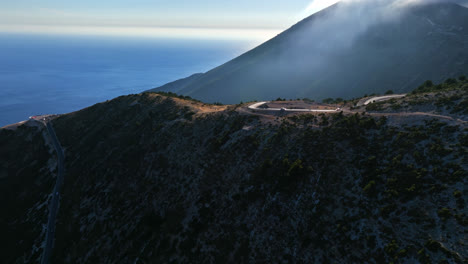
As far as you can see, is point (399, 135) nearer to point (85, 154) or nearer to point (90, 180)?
Answer: point (90, 180)

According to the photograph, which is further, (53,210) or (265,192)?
(53,210)

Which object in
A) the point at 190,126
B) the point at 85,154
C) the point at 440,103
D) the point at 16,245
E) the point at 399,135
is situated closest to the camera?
the point at 399,135

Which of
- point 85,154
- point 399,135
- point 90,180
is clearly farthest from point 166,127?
point 399,135

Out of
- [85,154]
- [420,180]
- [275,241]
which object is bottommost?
[275,241]

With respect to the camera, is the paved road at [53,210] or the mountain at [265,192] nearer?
the mountain at [265,192]

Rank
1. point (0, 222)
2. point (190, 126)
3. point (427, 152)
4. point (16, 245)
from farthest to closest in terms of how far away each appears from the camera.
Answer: point (190, 126) < point (0, 222) < point (16, 245) < point (427, 152)

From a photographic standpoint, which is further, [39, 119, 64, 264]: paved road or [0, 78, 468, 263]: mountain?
[39, 119, 64, 264]: paved road

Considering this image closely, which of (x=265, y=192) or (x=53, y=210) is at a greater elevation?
(x=53, y=210)

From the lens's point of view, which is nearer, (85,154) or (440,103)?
(440,103)
